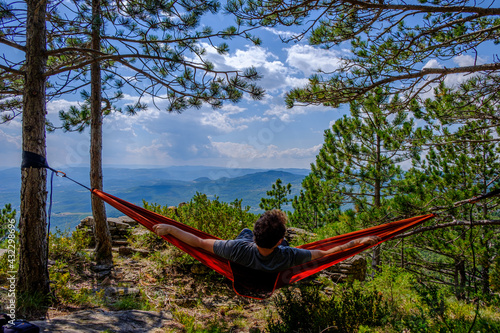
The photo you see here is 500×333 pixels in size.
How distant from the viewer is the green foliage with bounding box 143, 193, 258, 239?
3.73 meters

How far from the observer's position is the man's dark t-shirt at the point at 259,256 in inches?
74.8

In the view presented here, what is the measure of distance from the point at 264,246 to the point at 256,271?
0.24 m

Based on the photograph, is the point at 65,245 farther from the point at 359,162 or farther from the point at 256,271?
the point at 359,162

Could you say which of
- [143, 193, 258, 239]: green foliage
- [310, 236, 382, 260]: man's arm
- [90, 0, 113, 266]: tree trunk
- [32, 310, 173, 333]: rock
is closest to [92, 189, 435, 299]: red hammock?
[310, 236, 382, 260]: man's arm

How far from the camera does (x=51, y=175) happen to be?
2418 mm

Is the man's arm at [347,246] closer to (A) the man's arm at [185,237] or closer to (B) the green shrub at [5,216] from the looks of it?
(A) the man's arm at [185,237]

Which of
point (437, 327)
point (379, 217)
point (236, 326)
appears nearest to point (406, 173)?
point (379, 217)

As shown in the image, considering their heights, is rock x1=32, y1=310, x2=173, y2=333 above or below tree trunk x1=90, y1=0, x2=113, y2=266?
below

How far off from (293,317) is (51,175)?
8.17 ft

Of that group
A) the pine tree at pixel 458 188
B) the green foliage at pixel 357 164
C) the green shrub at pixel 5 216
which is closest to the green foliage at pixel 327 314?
the pine tree at pixel 458 188

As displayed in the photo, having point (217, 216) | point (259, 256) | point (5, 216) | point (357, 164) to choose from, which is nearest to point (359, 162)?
point (357, 164)

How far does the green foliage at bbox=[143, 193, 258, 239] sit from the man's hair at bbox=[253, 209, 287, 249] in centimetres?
185

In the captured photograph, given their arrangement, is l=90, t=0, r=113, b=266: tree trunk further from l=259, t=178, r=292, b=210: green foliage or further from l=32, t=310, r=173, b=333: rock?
l=259, t=178, r=292, b=210: green foliage

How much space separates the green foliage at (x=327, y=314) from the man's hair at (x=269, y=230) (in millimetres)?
787
